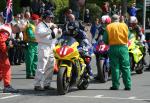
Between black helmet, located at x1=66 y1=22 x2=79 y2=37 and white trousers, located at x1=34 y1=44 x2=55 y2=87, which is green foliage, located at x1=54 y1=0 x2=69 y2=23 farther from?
black helmet, located at x1=66 y1=22 x2=79 y2=37

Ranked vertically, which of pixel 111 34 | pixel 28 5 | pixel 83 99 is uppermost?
pixel 28 5

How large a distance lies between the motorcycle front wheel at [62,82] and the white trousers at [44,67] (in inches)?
38.7

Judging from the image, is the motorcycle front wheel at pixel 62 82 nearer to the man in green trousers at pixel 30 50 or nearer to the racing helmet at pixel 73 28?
the racing helmet at pixel 73 28

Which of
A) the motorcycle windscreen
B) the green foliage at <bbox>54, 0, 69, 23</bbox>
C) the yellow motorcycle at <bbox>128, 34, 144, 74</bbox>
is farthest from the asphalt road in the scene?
the green foliage at <bbox>54, 0, 69, 23</bbox>

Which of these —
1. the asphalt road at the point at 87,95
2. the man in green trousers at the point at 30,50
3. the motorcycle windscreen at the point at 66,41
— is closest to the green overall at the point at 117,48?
the asphalt road at the point at 87,95

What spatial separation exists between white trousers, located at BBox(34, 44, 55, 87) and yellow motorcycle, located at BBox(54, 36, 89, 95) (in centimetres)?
52

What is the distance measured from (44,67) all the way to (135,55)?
4.37 m

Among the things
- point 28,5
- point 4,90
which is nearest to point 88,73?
point 4,90

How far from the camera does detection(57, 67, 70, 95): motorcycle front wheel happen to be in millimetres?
13164

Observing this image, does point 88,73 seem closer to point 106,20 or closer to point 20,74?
point 106,20

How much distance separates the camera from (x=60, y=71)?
13.2 m

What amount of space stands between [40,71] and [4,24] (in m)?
1.48

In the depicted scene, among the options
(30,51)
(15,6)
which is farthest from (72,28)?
(15,6)

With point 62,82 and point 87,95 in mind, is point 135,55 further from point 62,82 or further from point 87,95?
point 62,82
